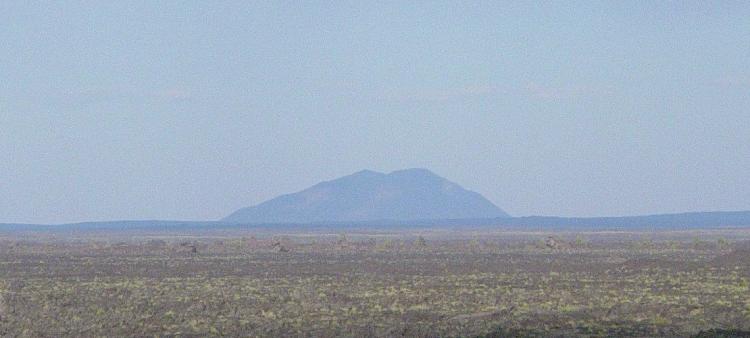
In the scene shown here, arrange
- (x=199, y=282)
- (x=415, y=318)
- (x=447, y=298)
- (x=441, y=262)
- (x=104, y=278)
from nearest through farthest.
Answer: (x=415, y=318), (x=447, y=298), (x=199, y=282), (x=104, y=278), (x=441, y=262)

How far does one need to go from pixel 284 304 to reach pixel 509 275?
1409 centimetres

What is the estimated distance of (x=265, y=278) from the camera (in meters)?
46.2

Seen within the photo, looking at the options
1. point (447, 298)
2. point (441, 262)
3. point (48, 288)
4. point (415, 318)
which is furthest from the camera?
point (441, 262)

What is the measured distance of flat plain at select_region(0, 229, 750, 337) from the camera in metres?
28.4

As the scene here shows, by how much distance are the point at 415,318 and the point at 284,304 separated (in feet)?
17.4

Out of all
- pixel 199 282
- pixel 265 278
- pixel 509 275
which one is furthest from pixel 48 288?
pixel 509 275

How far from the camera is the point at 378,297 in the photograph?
3631 centimetres

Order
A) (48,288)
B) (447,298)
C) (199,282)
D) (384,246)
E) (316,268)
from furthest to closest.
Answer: (384,246)
(316,268)
(199,282)
(48,288)
(447,298)

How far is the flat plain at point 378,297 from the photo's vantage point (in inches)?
1119

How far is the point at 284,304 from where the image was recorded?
34531 mm

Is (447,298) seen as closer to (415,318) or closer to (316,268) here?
(415,318)

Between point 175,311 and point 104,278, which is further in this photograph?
point 104,278

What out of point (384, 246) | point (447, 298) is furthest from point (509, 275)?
point (384, 246)

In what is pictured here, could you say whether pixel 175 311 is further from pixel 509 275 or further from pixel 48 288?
pixel 509 275
